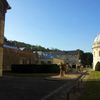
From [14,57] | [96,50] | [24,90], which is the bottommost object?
[24,90]

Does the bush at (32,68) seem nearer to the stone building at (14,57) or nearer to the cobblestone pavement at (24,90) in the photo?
the stone building at (14,57)

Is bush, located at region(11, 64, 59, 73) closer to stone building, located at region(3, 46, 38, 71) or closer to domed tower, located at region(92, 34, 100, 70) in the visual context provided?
stone building, located at region(3, 46, 38, 71)

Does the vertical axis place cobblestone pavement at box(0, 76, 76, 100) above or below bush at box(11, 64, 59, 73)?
below

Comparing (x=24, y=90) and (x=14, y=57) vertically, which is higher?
(x=14, y=57)

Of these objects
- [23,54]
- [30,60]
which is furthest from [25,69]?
[30,60]

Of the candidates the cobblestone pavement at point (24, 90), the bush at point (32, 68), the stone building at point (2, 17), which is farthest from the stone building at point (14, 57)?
the cobblestone pavement at point (24, 90)

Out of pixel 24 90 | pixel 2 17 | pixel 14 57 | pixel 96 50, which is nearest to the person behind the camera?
pixel 24 90

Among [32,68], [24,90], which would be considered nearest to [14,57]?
[32,68]

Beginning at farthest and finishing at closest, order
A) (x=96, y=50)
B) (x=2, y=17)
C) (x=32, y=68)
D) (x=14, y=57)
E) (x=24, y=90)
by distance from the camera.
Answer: (x=96, y=50)
(x=14, y=57)
(x=32, y=68)
(x=2, y=17)
(x=24, y=90)

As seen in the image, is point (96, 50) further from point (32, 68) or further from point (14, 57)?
point (32, 68)

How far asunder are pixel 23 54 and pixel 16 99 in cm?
5807

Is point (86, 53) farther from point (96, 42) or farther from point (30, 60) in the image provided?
point (30, 60)

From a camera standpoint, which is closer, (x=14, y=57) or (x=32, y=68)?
(x=32, y=68)

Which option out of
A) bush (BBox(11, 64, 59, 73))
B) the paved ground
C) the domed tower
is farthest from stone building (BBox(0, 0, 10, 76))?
the domed tower
